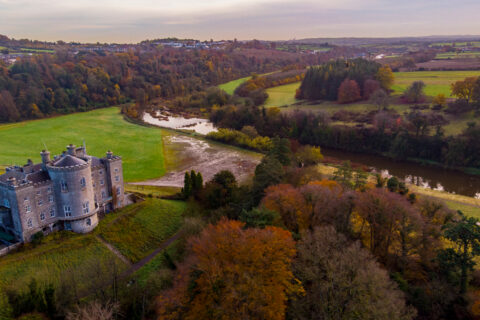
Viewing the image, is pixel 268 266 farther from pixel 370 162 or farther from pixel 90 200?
pixel 370 162

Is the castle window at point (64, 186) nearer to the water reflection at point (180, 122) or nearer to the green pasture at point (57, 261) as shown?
the green pasture at point (57, 261)

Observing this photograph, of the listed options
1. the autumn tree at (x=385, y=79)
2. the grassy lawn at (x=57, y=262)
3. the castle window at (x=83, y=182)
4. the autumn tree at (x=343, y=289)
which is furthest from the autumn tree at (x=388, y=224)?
the autumn tree at (x=385, y=79)

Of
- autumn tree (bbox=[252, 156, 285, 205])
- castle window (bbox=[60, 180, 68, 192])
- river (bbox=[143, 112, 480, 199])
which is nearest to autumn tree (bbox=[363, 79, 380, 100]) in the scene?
river (bbox=[143, 112, 480, 199])

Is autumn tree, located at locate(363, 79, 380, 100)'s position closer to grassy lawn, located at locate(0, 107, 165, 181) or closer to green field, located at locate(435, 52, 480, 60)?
green field, located at locate(435, 52, 480, 60)

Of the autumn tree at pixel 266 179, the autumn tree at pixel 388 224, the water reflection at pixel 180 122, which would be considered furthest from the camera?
the water reflection at pixel 180 122

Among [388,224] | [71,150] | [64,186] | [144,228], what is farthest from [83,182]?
[388,224]

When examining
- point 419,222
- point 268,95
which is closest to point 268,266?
point 419,222
